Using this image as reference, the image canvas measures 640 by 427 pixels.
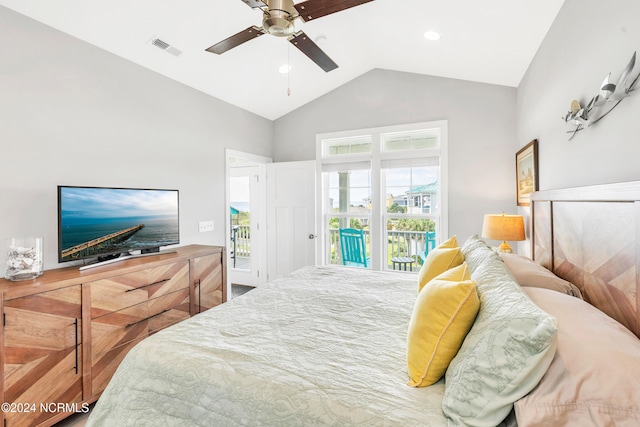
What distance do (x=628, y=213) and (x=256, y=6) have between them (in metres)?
2.04

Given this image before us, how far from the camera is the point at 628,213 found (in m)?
1.10

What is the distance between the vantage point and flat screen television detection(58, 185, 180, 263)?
2.23 m

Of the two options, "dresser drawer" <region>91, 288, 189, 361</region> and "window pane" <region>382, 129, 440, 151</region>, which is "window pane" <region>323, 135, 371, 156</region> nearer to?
"window pane" <region>382, 129, 440, 151</region>

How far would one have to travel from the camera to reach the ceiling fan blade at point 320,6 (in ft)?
5.73

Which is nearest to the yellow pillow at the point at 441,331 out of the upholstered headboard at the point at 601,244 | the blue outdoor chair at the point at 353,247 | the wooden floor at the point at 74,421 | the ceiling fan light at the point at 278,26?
the upholstered headboard at the point at 601,244

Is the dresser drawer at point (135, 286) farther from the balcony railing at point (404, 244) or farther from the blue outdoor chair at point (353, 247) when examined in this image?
the balcony railing at point (404, 244)

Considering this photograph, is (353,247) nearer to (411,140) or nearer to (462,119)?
(411,140)


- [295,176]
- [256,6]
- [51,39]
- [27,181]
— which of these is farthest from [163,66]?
[295,176]

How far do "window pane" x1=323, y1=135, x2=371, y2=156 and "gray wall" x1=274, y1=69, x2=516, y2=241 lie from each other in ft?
0.66

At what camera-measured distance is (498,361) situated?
2.89ft

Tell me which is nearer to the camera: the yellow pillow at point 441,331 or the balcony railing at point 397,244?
the yellow pillow at point 441,331

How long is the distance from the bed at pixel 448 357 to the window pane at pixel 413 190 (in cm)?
218

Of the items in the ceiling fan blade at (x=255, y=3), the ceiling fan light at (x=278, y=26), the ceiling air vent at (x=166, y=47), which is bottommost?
the ceiling fan light at (x=278, y=26)


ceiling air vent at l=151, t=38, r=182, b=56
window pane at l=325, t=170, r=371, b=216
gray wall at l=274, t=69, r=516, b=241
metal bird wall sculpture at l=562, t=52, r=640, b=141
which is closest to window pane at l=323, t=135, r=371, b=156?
gray wall at l=274, t=69, r=516, b=241
